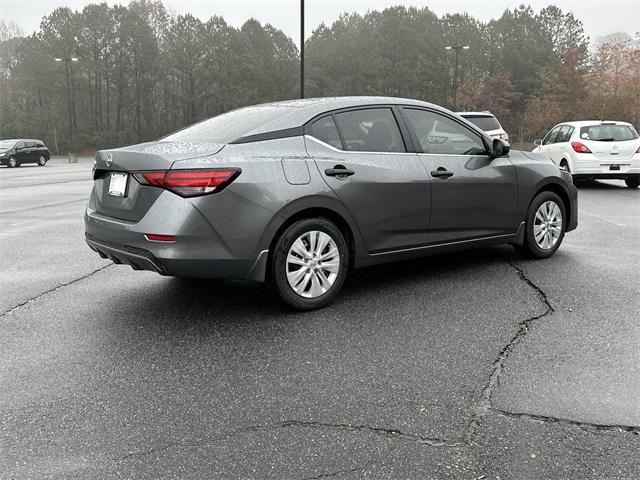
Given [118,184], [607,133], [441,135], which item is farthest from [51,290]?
[607,133]

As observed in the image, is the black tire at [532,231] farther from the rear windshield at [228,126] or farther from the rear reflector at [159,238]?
the rear reflector at [159,238]

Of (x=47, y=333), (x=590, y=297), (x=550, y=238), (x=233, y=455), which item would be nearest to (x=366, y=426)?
(x=233, y=455)

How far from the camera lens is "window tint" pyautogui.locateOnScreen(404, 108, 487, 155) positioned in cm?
517

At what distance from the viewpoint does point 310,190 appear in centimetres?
430

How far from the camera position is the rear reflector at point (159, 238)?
12.8 ft

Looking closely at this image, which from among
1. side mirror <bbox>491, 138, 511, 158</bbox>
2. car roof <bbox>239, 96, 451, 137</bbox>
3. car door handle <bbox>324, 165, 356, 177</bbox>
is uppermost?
car roof <bbox>239, 96, 451, 137</bbox>

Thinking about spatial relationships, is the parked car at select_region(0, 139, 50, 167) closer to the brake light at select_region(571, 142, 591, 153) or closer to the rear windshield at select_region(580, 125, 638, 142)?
the brake light at select_region(571, 142, 591, 153)

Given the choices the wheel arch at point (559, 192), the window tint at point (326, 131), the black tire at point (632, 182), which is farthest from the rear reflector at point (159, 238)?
the black tire at point (632, 182)

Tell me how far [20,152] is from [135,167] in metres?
31.5

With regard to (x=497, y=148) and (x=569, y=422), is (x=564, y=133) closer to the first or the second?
(x=497, y=148)

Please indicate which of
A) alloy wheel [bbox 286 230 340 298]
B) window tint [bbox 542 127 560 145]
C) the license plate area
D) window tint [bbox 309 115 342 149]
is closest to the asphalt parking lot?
alloy wheel [bbox 286 230 340 298]

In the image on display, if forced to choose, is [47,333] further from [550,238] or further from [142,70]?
[142,70]

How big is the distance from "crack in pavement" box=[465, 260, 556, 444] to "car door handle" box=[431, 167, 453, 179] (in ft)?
3.90

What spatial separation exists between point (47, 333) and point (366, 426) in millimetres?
2462
